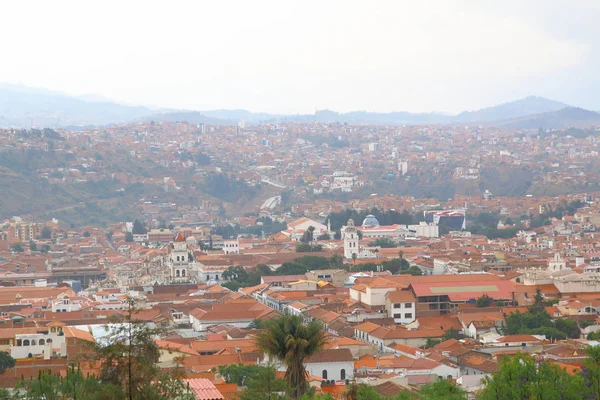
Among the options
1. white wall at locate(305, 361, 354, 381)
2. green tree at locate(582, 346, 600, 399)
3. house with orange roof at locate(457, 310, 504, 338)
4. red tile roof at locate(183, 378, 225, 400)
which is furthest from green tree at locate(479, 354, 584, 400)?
house with orange roof at locate(457, 310, 504, 338)

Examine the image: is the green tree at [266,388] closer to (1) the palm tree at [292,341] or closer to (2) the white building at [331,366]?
(1) the palm tree at [292,341]

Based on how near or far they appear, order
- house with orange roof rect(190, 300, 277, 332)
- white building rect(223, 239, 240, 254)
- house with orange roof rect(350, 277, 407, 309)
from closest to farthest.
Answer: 1. house with orange roof rect(190, 300, 277, 332)
2. house with orange roof rect(350, 277, 407, 309)
3. white building rect(223, 239, 240, 254)

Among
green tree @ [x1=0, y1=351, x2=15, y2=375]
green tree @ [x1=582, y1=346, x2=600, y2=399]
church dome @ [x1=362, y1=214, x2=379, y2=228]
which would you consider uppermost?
green tree @ [x1=582, y1=346, x2=600, y2=399]

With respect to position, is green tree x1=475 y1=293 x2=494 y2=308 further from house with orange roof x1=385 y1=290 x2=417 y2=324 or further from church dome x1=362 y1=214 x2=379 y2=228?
church dome x1=362 y1=214 x2=379 y2=228

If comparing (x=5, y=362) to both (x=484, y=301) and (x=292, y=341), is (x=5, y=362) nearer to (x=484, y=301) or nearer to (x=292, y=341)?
(x=292, y=341)

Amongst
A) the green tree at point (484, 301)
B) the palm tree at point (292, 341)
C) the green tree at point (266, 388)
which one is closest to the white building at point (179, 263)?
the green tree at point (484, 301)

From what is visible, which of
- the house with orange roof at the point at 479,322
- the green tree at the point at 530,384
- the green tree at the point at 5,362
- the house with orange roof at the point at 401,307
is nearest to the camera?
the green tree at the point at 530,384

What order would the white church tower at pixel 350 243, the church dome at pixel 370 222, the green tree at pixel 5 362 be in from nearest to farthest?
the green tree at pixel 5 362 < the white church tower at pixel 350 243 < the church dome at pixel 370 222

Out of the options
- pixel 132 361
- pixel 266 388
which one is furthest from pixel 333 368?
pixel 132 361

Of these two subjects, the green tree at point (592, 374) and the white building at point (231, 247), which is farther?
the white building at point (231, 247)

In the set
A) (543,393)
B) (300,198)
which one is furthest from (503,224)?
(543,393)
